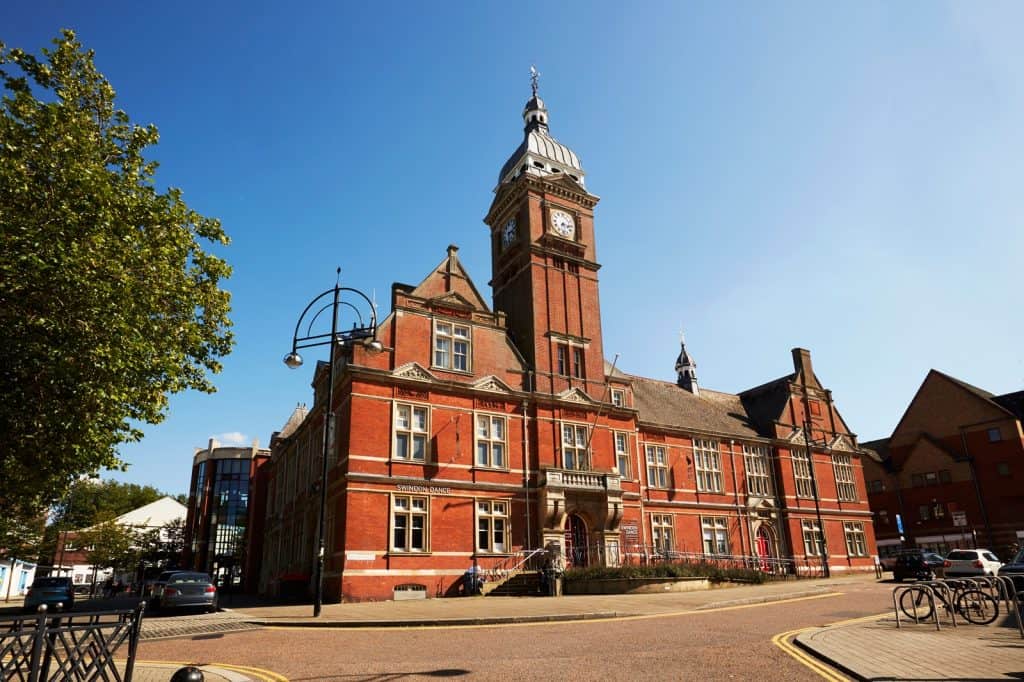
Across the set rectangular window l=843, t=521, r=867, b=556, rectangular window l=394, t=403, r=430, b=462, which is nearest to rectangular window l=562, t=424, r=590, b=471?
rectangular window l=394, t=403, r=430, b=462

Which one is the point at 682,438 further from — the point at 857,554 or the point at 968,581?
the point at 968,581

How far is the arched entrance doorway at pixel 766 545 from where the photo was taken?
40656 mm

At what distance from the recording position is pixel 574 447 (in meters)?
33.4

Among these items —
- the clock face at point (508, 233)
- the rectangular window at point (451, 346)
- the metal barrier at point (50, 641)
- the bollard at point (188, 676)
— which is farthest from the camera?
the clock face at point (508, 233)

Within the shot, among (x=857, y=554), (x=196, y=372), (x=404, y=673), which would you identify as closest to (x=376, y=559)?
(x=196, y=372)

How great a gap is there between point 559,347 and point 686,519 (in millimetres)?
13688

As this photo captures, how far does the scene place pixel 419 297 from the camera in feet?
102

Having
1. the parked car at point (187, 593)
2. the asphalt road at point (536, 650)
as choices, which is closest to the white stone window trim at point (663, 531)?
the asphalt road at point (536, 650)

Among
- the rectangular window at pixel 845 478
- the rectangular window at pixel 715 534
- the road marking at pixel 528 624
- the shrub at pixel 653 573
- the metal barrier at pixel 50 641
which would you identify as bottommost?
the road marking at pixel 528 624

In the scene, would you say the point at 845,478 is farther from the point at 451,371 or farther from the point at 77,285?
the point at 77,285

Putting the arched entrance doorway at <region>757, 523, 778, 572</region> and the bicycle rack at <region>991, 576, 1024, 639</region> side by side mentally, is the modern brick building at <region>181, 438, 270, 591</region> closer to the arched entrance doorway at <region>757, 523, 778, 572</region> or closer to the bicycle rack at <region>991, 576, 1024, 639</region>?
the arched entrance doorway at <region>757, 523, 778, 572</region>

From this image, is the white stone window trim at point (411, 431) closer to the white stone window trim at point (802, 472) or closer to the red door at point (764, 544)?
the red door at point (764, 544)

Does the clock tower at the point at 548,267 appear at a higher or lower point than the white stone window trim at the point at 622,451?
higher

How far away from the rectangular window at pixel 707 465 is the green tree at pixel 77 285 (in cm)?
3196
